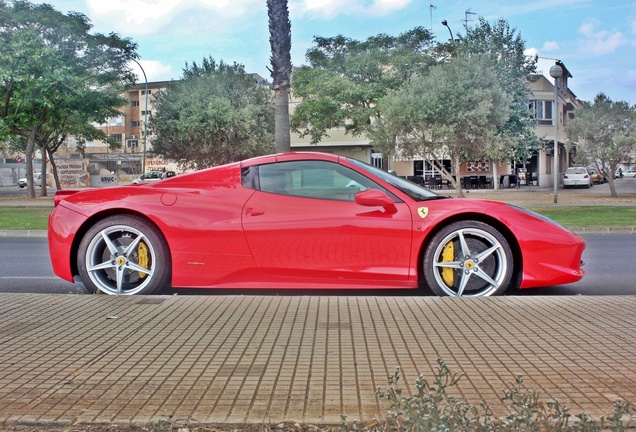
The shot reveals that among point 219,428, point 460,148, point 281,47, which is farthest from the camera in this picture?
point 460,148

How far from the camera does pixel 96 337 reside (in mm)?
4211

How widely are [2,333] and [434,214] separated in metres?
3.53

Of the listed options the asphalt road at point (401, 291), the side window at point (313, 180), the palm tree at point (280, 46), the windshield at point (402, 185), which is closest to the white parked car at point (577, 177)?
the palm tree at point (280, 46)

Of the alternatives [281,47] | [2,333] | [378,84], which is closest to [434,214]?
[2,333]

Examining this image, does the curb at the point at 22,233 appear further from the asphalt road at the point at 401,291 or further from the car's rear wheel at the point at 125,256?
the car's rear wheel at the point at 125,256

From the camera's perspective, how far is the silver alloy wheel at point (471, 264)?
5492 mm

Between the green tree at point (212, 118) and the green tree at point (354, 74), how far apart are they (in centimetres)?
901

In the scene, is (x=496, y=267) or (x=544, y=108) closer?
(x=496, y=267)

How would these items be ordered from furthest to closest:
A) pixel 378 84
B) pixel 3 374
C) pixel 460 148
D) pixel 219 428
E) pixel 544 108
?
pixel 544 108 < pixel 378 84 < pixel 460 148 < pixel 3 374 < pixel 219 428

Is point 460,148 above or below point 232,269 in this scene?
above

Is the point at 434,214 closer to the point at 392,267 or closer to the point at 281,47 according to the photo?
the point at 392,267

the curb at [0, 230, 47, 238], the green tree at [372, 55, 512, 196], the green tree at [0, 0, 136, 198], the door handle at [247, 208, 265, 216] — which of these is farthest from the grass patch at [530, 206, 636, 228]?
the green tree at [0, 0, 136, 198]

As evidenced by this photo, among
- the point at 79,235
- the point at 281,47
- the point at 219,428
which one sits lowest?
the point at 219,428

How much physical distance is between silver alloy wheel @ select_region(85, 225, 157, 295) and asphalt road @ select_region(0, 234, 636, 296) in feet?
1.04
